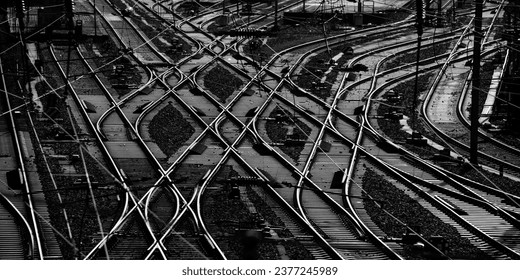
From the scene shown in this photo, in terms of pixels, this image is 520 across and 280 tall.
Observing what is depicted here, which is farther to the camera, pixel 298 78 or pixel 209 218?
pixel 298 78

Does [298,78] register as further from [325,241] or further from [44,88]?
[325,241]

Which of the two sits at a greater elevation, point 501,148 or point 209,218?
point 209,218

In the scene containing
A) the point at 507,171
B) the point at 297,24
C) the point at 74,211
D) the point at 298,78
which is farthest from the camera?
the point at 297,24

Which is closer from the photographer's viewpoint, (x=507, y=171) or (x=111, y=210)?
(x=111, y=210)

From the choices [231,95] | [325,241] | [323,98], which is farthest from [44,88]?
[325,241]

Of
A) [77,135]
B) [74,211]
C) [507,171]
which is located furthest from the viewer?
[77,135]

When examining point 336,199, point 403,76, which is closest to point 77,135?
point 336,199

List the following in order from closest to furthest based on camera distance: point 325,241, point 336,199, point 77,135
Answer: point 325,241, point 336,199, point 77,135

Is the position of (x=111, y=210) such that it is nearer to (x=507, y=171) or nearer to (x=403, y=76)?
(x=507, y=171)

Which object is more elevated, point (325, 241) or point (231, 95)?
point (325, 241)
